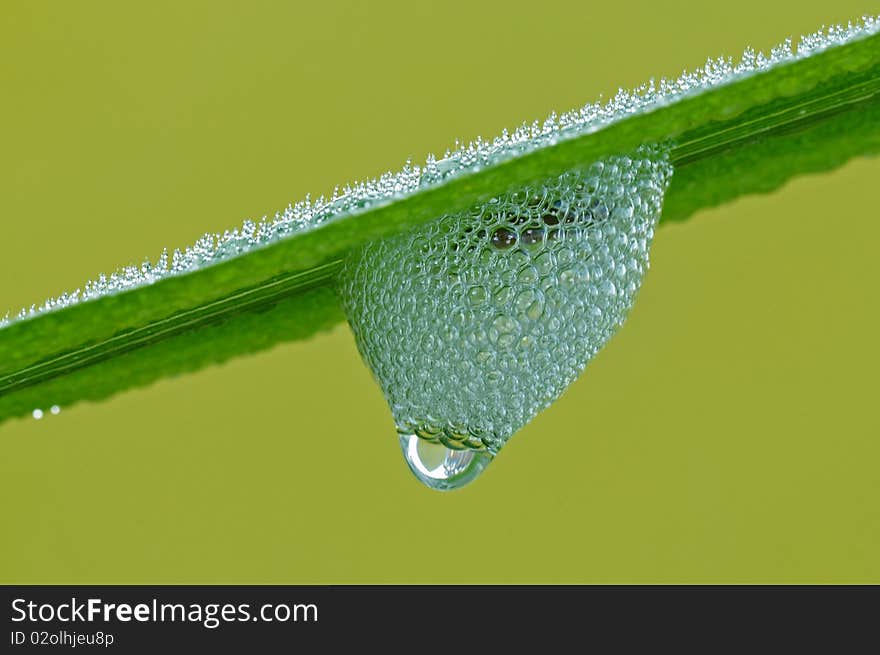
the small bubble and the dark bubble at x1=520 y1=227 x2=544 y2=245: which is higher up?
the dark bubble at x1=520 y1=227 x2=544 y2=245

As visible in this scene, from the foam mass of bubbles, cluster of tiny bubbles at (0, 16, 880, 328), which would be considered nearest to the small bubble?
the foam mass of bubbles

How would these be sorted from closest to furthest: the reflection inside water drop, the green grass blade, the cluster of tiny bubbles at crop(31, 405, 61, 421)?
the green grass blade < the cluster of tiny bubbles at crop(31, 405, 61, 421) < the reflection inside water drop

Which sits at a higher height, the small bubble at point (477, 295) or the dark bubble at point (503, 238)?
the dark bubble at point (503, 238)

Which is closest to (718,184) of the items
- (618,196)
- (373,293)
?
(618,196)

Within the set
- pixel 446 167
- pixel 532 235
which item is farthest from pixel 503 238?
pixel 446 167

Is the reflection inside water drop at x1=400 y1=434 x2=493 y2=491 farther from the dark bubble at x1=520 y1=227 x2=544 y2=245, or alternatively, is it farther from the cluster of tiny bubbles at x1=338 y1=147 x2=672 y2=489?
the dark bubble at x1=520 y1=227 x2=544 y2=245

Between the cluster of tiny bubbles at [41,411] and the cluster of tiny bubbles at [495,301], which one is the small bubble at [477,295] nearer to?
the cluster of tiny bubbles at [495,301]

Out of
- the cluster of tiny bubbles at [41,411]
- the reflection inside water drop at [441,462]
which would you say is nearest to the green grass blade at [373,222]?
the cluster of tiny bubbles at [41,411]

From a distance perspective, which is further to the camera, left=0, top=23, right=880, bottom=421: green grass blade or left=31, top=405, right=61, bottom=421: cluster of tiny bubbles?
left=31, top=405, right=61, bottom=421: cluster of tiny bubbles
